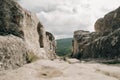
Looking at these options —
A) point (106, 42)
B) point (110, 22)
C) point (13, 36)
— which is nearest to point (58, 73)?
point (13, 36)

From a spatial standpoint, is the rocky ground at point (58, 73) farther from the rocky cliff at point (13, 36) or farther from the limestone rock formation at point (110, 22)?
the limestone rock formation at point (110, 22)

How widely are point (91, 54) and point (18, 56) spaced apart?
99905 mm

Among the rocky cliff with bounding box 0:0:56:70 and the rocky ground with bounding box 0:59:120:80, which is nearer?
the rocky ground with bounding box 0:59:120:80

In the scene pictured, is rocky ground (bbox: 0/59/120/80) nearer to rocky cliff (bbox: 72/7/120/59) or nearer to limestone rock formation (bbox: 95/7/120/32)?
rocky cliff (bbox: 72/7/120/59)

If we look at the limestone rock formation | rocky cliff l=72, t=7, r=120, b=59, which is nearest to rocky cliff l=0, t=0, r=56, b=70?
rocky cliff l=72, t=7, r=120, b=59

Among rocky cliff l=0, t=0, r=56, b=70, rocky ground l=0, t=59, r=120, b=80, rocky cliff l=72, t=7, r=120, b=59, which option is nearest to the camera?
rocky ground l=0, t=59, r=120, b=80

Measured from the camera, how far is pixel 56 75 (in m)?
27.1

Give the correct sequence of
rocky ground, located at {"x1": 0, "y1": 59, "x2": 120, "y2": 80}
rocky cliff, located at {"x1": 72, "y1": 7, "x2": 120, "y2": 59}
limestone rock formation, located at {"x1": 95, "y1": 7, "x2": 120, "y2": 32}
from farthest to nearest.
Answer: limestone rock formation, located at {"x1": 95, "y1": 7, "x2": 120, "y2": 32} < rocky cliff, located at {"x1": 72, "y1": 7, "x2": 120, "y2": 59} < rocky ground, located at {"x1": 0, "y1": 59, "x2": 120, "y2": 80}

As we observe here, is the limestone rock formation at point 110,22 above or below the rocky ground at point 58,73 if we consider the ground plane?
above

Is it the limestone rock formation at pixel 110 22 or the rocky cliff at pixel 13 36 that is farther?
the limestone rock formation at pixel 110 22

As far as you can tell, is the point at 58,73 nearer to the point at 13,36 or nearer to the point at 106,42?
the point at 13,36

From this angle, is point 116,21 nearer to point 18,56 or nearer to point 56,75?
point 18,56

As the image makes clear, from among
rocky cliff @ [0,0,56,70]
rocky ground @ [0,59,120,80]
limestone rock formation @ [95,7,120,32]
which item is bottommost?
rocky ground @ [0,59,120,80]

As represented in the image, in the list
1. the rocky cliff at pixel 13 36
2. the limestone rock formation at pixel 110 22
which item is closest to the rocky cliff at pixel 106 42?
the limestone rock formation at pixel 110 22
